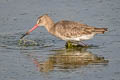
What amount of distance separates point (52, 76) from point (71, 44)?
3.46 meters

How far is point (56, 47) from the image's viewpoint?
1419cm

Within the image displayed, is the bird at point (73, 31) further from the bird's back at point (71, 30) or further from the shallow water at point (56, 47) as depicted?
the shallow water at point (56, 47)

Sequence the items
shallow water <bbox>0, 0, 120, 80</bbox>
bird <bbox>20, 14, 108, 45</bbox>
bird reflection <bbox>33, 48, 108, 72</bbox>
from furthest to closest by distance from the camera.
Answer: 1. bird <bbox>20, 14, 108, 45</bbox>
2. bird reflection <bbox>33, 48, 108, 72</bbox>
3. shallow water <bbox>0, 0, 120, 80</bbox>

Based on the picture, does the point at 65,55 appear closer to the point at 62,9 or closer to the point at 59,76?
the point at 59,76

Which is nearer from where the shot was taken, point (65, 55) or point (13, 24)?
point (65, 55)

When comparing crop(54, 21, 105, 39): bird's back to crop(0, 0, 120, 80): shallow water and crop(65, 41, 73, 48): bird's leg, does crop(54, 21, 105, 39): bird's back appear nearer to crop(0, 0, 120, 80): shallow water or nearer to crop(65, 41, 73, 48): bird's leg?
crop(65, 41, 73, 48): bird's leg

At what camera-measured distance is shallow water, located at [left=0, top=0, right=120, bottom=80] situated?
11.5 m

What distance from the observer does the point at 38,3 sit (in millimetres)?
18719

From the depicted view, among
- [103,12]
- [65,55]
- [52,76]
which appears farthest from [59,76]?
[103,12]

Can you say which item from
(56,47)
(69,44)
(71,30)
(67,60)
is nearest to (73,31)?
(71,30)

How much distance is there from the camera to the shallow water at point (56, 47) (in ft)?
37.6

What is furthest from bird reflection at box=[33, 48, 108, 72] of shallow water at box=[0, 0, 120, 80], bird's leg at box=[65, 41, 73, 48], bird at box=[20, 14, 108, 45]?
bird at box=[20, 14, 108, 45]

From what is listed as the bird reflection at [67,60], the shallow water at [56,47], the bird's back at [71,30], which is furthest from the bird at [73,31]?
the bird reflection at [67,60]

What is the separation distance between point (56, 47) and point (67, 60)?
149 centimetres
